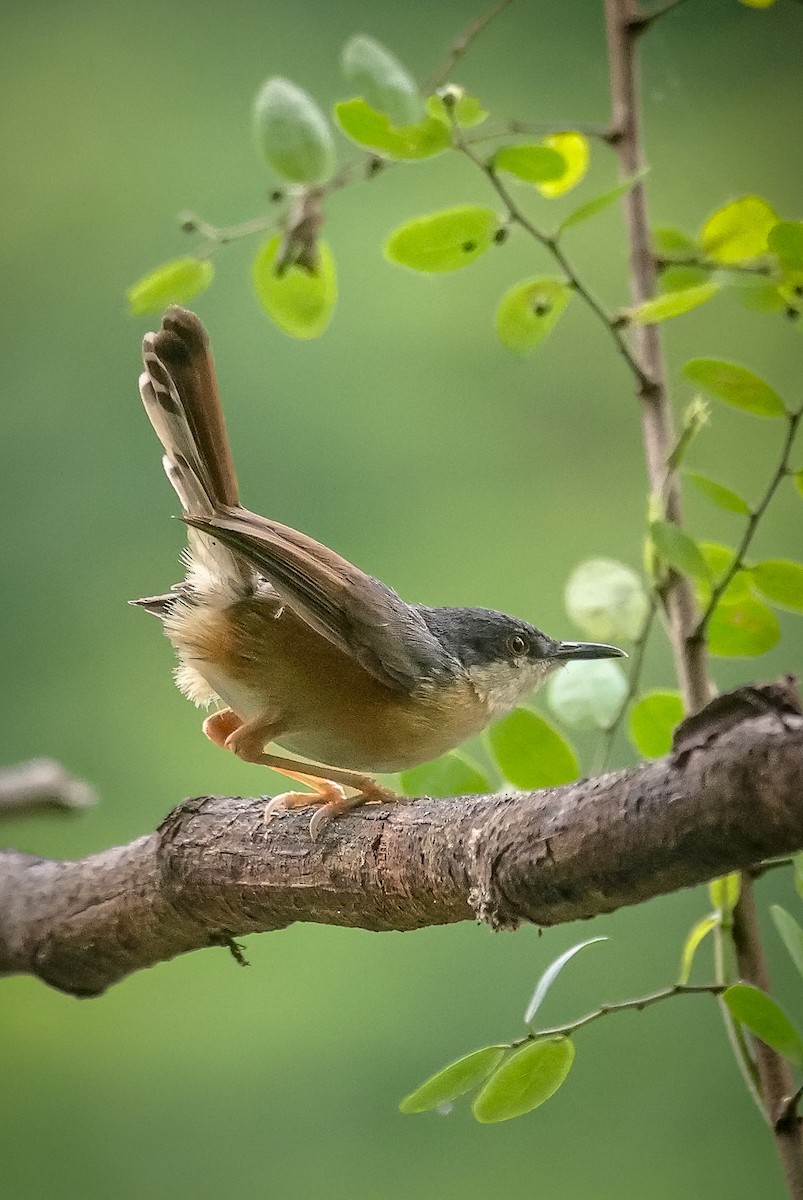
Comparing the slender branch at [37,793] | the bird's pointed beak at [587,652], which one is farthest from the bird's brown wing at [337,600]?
the slender branch at [37,793]

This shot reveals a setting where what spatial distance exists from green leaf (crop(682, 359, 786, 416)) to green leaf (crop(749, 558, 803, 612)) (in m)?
0.19

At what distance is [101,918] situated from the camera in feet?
5.24

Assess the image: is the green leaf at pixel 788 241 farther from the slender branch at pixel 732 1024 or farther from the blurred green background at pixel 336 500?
the blurred green background at pixel 336 500

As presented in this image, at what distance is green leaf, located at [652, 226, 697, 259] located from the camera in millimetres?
1797

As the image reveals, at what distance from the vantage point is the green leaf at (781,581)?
138 centimetres

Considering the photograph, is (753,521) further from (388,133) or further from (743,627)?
(388,133)

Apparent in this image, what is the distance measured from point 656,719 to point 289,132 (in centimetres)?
94

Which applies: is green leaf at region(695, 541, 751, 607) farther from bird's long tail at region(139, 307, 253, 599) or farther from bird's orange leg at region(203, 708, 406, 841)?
bird's long tail at region(139, 307, 253, 599)

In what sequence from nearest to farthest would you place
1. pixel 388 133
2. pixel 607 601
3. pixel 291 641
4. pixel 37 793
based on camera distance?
pixel 37 793 → pixel 388 133 → pixel 291 641 → pixel 607 601

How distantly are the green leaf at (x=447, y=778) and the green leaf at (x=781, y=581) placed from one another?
477 millimetres

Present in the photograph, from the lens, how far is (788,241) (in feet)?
4.36

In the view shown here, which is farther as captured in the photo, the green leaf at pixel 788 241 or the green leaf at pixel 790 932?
the green leaf at pixel 788 241

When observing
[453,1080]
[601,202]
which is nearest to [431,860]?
[453,1080]

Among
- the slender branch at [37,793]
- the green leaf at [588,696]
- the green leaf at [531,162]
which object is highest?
the green leaf at [531,162]
